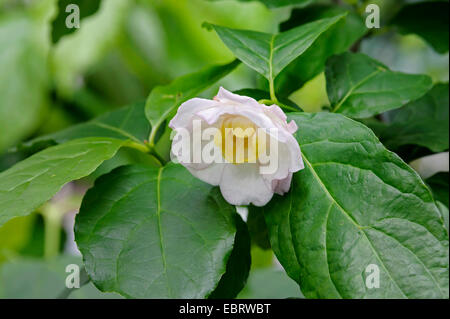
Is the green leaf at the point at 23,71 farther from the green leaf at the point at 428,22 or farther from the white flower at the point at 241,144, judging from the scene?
the white flower at the point at 241,144

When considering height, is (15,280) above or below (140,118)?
below

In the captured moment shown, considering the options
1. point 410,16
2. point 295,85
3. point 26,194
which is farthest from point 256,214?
point 410,16

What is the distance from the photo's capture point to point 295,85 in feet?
2.21

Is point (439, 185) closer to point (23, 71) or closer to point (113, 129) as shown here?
point (113, 129)

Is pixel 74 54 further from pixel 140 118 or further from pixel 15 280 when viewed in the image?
pixel 140 118

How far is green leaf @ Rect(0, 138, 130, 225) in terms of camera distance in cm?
49

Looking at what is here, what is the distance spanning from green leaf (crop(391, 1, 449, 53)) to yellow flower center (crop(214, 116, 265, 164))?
464mm

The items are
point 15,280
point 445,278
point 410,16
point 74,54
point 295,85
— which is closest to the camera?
point 445,278

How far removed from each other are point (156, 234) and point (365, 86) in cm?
32

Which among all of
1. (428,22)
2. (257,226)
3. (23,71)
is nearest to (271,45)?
(257,226)

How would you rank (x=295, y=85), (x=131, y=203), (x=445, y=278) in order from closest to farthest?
(x=445, y=278) < (x=131, y=203) < (x=295, y=85)

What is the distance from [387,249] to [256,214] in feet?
0.80

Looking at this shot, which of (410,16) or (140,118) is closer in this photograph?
(140,118)

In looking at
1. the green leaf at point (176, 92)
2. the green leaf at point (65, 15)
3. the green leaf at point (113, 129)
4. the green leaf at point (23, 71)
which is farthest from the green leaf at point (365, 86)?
the green leaf at point (23, 71)
